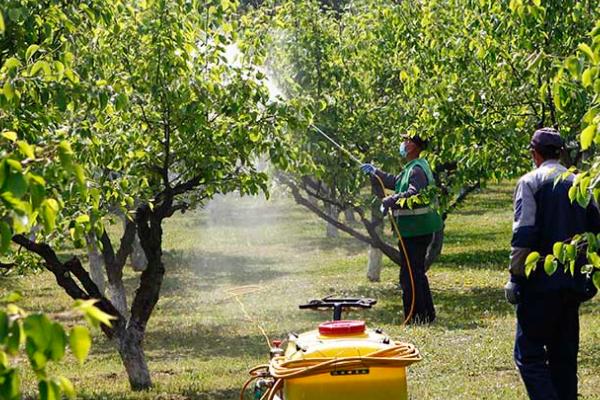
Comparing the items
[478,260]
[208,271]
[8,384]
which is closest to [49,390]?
[8,384]

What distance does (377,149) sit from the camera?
19906 mm

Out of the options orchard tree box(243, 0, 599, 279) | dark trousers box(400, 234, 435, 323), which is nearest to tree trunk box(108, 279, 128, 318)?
orchard tree box(243, 0, 599, 279)

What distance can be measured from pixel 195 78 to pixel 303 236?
1070 inches

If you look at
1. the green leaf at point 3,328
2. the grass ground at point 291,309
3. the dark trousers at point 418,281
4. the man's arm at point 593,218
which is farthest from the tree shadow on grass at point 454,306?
the green leaf at point 3,328

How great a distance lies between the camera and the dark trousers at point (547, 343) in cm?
787

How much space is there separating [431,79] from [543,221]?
5.36m

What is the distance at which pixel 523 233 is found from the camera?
7883 mm

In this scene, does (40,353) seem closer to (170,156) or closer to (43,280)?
(170,156)

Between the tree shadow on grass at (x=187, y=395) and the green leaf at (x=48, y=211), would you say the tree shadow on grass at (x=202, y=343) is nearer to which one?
the tree shadow on grass at (x=187, y=395)

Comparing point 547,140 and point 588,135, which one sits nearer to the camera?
point 588,135

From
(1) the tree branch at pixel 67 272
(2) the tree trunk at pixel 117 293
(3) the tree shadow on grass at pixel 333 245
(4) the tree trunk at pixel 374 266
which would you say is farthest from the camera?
(3) the tree shadow on grass at pixel 333 245

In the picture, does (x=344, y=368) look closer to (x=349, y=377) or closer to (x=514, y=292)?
(x=349, y=377)

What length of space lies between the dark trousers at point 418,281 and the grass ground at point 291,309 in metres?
0.27

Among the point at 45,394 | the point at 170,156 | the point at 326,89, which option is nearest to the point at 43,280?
the point at 326,89
